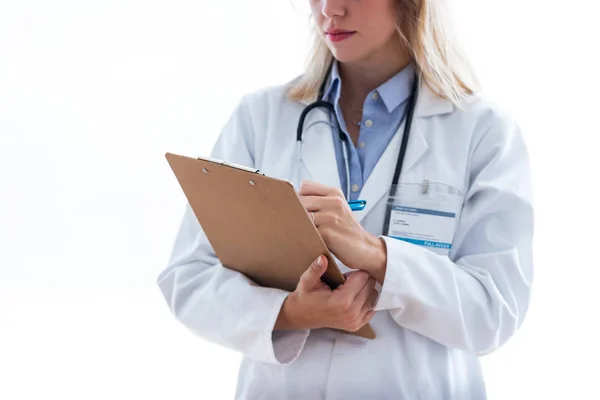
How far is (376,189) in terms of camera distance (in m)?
1.34

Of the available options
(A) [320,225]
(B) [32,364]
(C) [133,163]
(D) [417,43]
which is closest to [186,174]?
(A) [320,225]

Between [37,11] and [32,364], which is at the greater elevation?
[37,11]

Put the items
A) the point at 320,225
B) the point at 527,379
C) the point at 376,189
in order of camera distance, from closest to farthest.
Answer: the point at 320,225, the point at 376,189, the point at 527,379

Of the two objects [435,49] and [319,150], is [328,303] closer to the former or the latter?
[319,150]

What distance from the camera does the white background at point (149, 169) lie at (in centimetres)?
208

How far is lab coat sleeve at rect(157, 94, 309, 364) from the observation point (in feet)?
4.16

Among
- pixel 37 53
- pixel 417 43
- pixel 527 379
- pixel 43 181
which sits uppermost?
pixel 417 43

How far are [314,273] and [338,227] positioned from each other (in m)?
0.08

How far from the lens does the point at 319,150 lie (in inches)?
55.9

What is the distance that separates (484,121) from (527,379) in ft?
3.36

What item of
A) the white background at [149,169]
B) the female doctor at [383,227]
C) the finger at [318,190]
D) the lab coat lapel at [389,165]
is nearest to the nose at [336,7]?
the female doctor at [383,227]

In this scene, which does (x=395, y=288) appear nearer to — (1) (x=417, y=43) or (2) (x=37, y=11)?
(1) (x=417, y=43)

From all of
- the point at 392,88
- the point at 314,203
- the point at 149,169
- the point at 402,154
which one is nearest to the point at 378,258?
the point at 314,203

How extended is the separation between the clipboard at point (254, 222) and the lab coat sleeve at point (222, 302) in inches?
1.7
